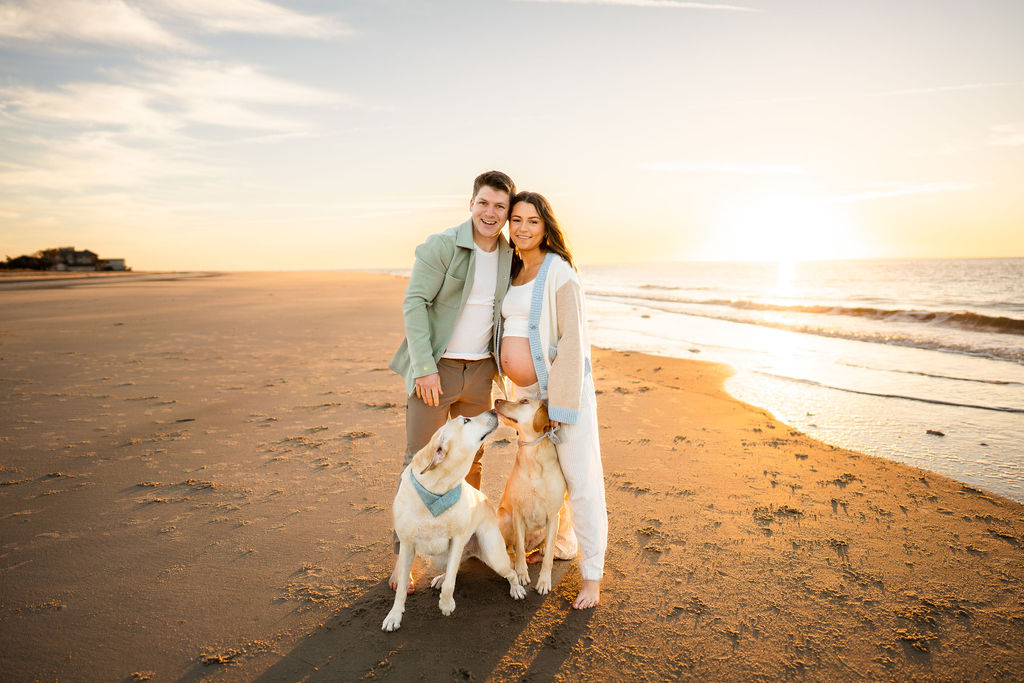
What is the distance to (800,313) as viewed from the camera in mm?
18547

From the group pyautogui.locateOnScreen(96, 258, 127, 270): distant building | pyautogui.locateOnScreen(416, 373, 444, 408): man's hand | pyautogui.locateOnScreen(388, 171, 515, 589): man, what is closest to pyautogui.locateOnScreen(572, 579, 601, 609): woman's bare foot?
pyautogui.locateOnScreen(388, 171, 515, 589): man

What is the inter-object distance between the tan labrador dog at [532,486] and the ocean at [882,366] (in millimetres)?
3932

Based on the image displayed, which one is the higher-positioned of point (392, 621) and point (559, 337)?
point (559, 337)

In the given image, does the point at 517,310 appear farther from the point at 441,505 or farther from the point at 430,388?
the point at 441,505

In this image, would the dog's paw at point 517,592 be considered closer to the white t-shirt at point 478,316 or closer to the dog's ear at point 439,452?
the dog's ear at point 439,452

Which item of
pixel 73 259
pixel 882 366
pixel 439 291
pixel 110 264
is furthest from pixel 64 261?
pixel 882 366

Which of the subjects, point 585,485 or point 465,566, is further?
point 465,566

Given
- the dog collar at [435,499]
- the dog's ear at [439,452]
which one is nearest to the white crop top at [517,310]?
A: the dog's ear at [439,452]

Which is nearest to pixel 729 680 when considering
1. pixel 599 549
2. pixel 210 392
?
pixel 599 549

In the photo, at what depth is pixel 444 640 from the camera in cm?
262

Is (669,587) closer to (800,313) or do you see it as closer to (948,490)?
(948,490)

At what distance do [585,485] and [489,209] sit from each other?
1794 millimetres

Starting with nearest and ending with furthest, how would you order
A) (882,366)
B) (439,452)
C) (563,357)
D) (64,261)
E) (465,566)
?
(439,452) < (563,357) < (465,566) < (882,366) < (64,261)

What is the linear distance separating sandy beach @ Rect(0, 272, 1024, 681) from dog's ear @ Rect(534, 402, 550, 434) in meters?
1.04
